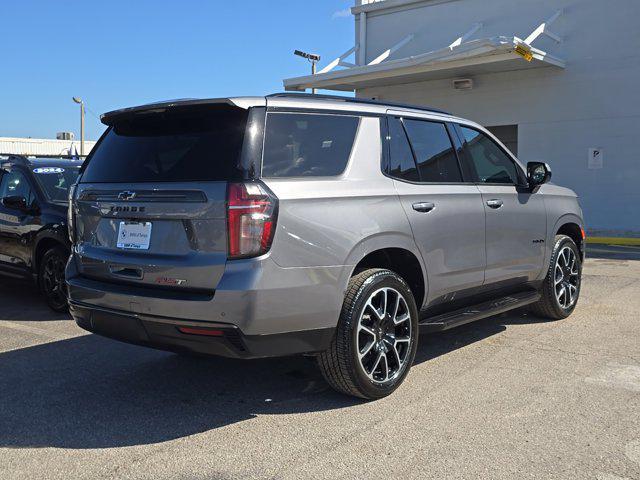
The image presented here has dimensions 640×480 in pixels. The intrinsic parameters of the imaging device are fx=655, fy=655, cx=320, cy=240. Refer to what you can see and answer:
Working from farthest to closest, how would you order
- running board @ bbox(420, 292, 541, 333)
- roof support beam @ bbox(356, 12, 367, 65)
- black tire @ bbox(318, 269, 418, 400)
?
roof support beam @ bbox(356, 12, 367, 65) < running board @ bbox(420, 292, 541, 333) < black tire @ bbox(318, 269, 418, 400)

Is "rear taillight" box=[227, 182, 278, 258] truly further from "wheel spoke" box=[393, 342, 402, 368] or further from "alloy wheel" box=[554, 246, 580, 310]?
"alloy wheel" box=[554, 246, 580, 310]

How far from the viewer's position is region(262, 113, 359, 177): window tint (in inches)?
151

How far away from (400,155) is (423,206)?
401 mm

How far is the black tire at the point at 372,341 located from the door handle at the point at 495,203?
1.31 m

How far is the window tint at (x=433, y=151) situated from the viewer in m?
4.86

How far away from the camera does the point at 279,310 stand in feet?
12.0

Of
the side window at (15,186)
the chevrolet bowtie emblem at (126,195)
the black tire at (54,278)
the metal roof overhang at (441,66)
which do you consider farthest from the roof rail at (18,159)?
the metal roof overhang at (441,66)

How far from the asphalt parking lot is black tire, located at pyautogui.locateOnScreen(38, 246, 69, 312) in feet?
3.29

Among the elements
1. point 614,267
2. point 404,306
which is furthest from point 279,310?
point 614,267

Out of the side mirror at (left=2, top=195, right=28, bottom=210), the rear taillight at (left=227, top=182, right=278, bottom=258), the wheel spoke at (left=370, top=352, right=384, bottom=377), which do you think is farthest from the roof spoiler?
the side mirror at (left=2, top=195, right=28, bottom=210)

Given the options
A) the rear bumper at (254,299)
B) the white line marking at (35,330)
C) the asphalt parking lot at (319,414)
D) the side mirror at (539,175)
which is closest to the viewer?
the asphalt parking lot at (319,414)

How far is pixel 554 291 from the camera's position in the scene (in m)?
6.30

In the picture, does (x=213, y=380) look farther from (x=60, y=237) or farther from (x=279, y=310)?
(x=60, y=237)

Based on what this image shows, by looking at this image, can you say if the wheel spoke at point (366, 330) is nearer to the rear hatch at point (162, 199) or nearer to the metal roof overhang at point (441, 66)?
the rear hatch at point (162, 199)
